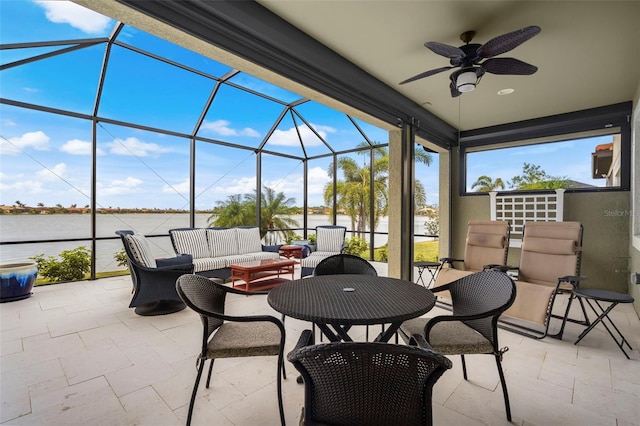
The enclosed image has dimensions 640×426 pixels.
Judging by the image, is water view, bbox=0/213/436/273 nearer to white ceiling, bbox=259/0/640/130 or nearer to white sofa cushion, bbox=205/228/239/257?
white sofa cushion, bbox=205/228/239/257

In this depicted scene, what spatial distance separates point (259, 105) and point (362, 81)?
3556 mm

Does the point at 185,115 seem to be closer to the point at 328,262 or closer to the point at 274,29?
the point at 274,29

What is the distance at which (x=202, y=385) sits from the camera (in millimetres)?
2059

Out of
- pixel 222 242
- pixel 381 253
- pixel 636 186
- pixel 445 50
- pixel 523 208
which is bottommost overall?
pixel 381 253

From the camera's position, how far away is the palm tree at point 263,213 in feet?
23.9

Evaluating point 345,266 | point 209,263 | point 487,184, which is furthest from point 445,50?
point 209,263

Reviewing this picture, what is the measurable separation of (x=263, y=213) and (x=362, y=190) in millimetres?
2717

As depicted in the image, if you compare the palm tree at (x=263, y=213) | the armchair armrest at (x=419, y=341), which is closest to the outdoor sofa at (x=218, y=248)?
the palm tree at (x=263, y=213)

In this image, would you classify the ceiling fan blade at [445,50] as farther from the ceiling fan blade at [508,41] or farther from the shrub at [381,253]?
the shrub at [381,253]

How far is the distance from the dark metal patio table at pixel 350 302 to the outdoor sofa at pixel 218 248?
9.96 ft

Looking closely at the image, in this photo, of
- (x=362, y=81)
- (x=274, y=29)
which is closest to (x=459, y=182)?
(x=362, y=81)

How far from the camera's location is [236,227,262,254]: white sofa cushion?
572 cm

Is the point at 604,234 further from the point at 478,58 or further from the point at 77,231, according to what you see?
the point at 77,231

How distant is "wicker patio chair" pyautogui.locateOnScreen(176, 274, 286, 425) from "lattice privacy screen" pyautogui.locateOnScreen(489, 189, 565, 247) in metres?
4.96
